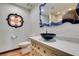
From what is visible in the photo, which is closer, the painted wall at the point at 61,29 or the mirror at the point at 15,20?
the painted wall at the point at 61,29

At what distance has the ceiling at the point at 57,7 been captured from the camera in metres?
1.29

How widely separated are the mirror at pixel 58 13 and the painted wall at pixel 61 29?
56 millimetres

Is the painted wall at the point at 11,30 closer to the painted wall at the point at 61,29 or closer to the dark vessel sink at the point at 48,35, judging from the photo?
the painted wall at the point at 61,29

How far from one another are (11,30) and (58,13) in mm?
749

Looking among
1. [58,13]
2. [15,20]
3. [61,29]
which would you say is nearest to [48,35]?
[61,29]

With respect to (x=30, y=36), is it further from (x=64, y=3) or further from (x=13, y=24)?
(x=64, y=3)

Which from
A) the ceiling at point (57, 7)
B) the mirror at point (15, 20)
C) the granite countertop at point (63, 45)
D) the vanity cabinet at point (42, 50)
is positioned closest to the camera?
the granite countertop at point (63, 45)

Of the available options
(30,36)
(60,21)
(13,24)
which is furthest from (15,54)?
(60,21)

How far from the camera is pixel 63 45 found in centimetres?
122

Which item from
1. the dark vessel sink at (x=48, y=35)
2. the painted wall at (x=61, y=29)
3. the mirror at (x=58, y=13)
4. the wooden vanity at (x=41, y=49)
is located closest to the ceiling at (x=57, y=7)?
the mirror at (x=58, y=13)

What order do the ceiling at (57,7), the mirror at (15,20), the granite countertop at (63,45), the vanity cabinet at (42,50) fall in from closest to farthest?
the granite countertop at (63,45), the vanity cabinet at (42,50), the ceiling at (57,7), the mirror at (15,20)

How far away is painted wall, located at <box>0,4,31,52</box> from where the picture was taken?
137 cm

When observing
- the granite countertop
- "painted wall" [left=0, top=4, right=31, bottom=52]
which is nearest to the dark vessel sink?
the granite countertop

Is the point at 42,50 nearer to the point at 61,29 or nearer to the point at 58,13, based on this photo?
the point at 61,29
